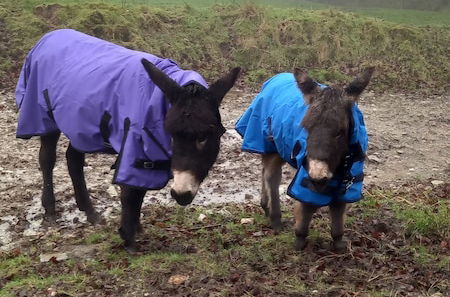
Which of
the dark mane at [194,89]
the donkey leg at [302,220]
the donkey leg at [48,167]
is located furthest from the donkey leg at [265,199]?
the donkey leg at [48,167]

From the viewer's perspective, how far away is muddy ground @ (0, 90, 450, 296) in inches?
262

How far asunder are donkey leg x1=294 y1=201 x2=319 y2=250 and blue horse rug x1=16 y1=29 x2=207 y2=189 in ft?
4.05

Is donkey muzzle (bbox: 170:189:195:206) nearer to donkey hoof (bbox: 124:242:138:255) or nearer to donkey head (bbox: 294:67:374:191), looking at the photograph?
donkey head (bbox: 294:67:374:191)

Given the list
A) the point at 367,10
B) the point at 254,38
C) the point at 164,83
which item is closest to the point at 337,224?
the point at 164,83

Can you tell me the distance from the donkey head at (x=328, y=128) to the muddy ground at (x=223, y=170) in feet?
8.79

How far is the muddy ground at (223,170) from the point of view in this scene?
21.8 feet

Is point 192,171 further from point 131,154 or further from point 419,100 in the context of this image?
point 419,100

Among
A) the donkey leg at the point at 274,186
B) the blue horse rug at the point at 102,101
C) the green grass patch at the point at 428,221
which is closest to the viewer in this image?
the blue horse rug at the point at 102,101

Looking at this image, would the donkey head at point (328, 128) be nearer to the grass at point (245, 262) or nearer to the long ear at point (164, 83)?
the grass at point (245, 262)

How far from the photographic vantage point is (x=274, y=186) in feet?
20.5

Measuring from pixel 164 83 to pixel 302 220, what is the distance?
71.7 inches

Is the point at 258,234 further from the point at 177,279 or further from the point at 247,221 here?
the point at 177,279

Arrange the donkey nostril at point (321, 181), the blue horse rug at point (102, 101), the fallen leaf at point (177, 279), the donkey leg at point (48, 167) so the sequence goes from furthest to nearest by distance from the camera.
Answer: the donkey leg at point (48, 167), the blue horse rug at point (102, 101), the fallen leaf at point (177, 279), the donkey nostril at point (321, 181)

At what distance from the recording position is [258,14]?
51.6 ft
